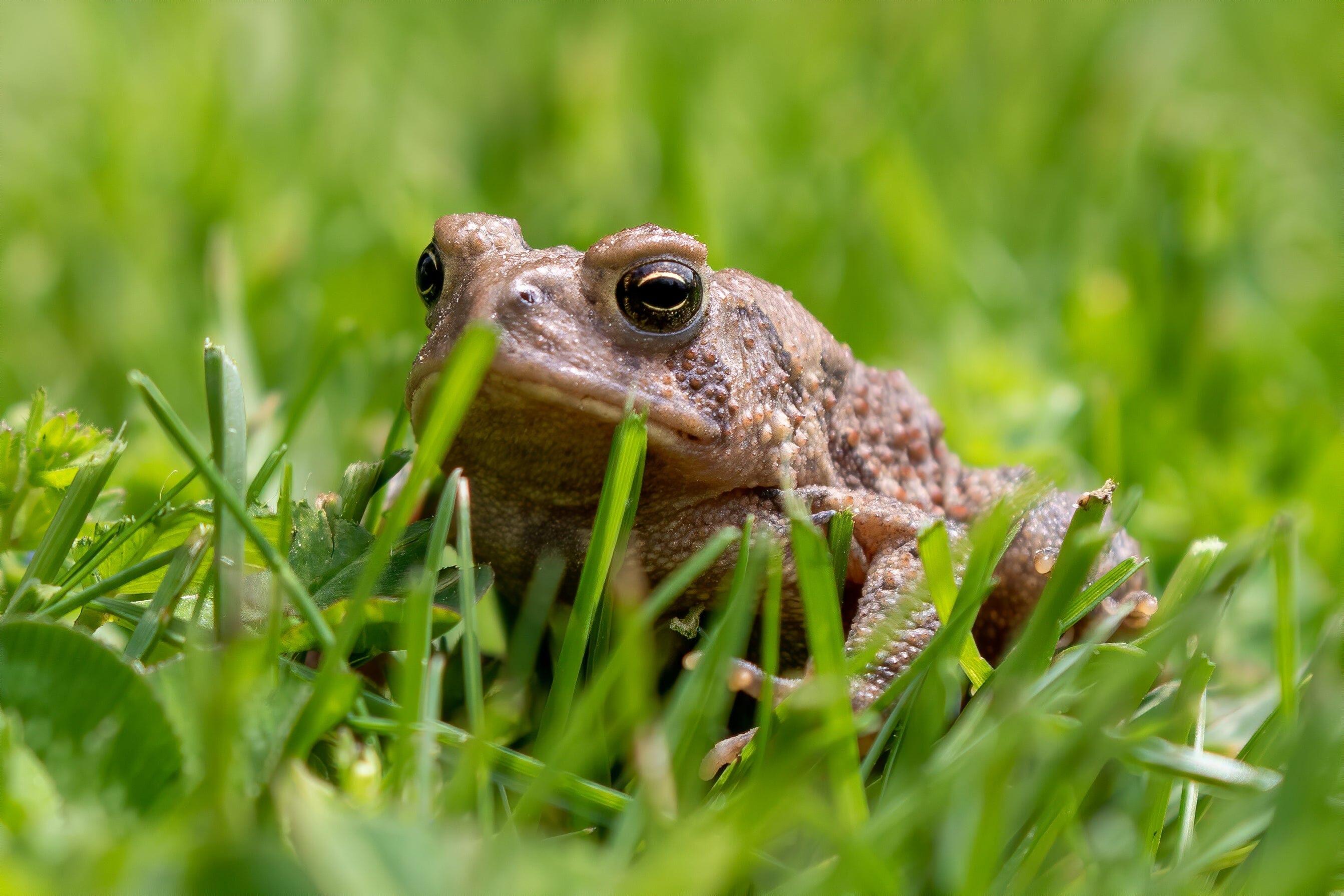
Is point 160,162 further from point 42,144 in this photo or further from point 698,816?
point 698,816

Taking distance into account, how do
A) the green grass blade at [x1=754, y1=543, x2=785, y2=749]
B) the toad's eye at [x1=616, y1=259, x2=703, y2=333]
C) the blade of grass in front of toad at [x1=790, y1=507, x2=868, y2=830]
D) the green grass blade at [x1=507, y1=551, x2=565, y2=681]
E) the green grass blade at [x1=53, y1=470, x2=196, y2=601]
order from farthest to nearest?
the toad's eye at [x1=616, y1=259, x2=703, y2=333] < the green grass blade at [x1=507, y1=551, x2=565, y2=681] < the green grass blade at [x1=53, y1=470, x2=196, y2=601] < the green grass blade at [x1=754, y1=543, x2=785, y2=749] < the blade of grass in front of toad at [x1=790, y1=507, x2=868, y2=830]

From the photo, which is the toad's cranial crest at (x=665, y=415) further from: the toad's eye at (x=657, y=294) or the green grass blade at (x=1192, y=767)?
the green grass blade at (x=1192, y=767)

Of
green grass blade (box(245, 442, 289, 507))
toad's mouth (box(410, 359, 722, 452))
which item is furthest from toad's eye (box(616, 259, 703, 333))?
green grass blade (box(245, 442, 289, 507))

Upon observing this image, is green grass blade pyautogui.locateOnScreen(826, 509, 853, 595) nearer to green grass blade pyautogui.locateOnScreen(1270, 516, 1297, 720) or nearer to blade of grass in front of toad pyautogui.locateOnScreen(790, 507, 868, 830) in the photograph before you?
blade of grass in front of toad pyautogui.locateOnScreen(790, 507, 868, 830)

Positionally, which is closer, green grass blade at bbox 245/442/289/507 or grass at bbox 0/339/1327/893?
grass at bbox 0/339/1327/893

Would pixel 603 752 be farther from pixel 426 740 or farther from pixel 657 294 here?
pixel 657 294

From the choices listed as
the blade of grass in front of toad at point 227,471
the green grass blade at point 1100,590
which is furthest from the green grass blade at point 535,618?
the green grass blade at point 1100,590

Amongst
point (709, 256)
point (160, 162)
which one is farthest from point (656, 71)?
point (160, 162)

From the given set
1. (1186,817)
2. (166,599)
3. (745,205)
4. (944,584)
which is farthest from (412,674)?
(745,205)
